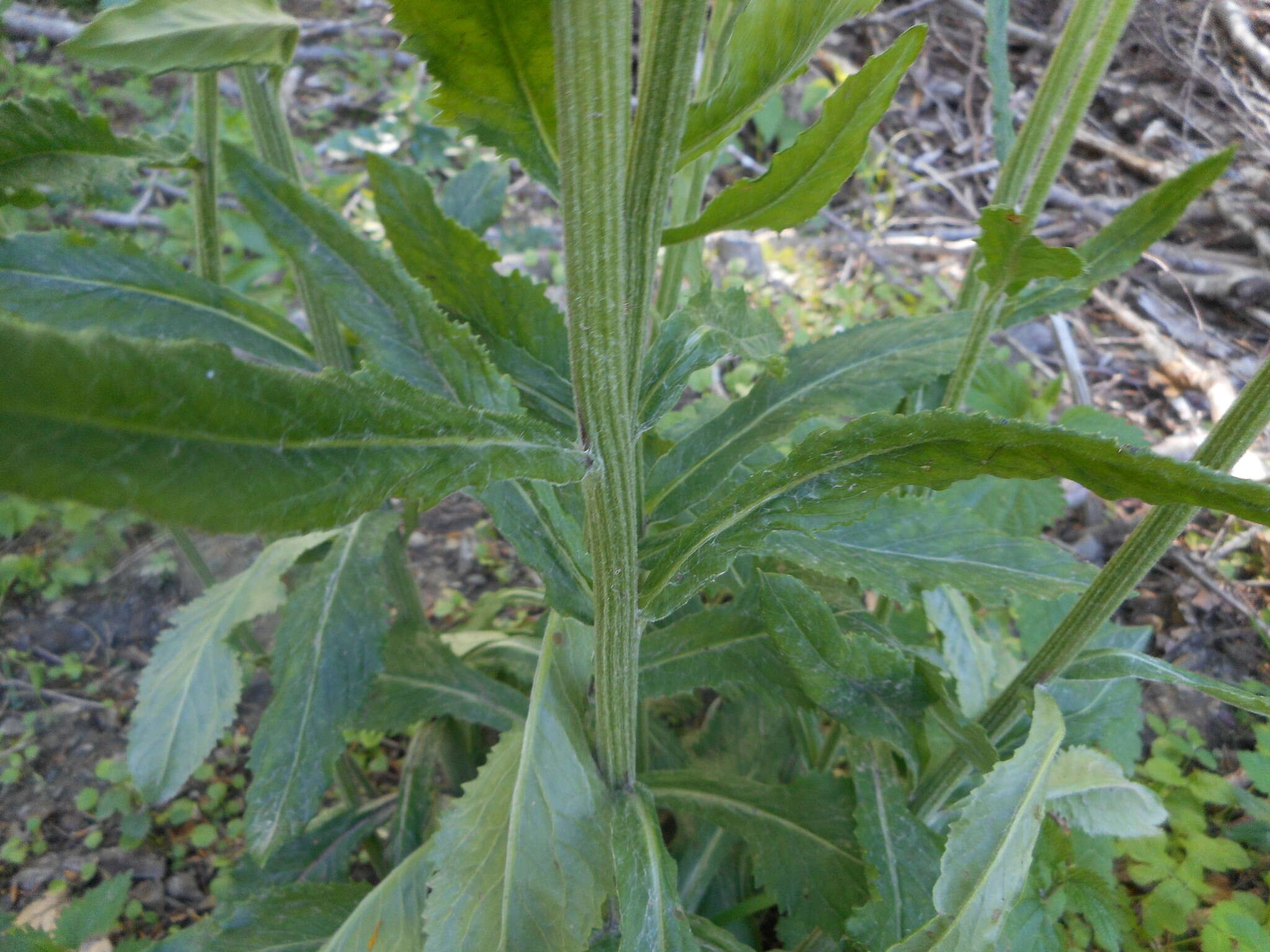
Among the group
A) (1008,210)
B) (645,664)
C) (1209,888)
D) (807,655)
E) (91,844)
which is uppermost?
(1008,210)

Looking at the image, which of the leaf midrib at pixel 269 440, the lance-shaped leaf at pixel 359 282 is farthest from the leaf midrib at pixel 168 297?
the leaf midrib at pixel 269 440

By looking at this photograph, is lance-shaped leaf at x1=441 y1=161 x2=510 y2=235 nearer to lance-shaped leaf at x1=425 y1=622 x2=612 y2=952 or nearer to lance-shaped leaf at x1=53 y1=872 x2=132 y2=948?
lance-shaped leaf at x1=425 y1=622 x2=612 y2=952

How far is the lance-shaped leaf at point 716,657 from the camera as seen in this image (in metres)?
1.19

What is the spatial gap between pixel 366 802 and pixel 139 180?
4.40 ft

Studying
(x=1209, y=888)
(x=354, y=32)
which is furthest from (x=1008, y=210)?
(x=354, y=32)

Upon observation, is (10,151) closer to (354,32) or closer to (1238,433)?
(1238,433)

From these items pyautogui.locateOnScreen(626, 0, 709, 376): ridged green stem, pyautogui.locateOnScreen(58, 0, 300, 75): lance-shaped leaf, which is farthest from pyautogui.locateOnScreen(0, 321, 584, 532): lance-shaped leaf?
pyautogui.locateOnScreen(58, 0, 300, 75): lance-shaped leaf

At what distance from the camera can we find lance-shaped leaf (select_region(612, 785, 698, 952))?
886 millimetres

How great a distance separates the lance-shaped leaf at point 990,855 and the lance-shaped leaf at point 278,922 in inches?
37.7

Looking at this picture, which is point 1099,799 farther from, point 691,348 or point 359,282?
point 359,282

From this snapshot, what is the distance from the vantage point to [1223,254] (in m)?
2.97

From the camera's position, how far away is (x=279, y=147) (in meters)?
1.20

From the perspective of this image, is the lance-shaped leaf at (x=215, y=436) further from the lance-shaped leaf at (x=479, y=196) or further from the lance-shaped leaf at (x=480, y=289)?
the lance-shaped leaf at (x=479, y=196)

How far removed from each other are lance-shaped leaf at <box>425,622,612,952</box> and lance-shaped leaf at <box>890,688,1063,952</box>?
1.26ft
